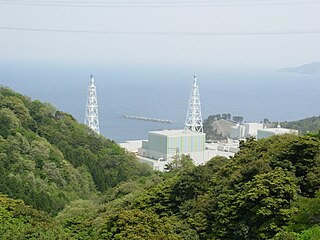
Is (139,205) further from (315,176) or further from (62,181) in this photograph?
(62,181)

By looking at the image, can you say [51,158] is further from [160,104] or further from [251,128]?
[160,104]

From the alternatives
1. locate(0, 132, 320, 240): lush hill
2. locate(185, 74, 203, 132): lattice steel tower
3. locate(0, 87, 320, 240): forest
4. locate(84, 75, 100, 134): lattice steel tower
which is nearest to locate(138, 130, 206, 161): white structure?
locate(84, 75, 100, 134): lattice steel tower

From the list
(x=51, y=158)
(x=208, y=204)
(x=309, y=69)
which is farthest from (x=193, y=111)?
(x=309, y=69)

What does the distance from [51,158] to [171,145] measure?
10.3 m

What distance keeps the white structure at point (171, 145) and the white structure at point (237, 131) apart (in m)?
9.70

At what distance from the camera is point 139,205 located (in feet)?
31.7

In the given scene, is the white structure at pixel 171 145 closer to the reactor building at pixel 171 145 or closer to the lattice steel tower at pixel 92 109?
the reactor building at pixel 171 145

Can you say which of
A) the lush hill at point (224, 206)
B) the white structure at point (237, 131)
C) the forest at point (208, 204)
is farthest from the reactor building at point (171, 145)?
the lush hill at point (224, 206)

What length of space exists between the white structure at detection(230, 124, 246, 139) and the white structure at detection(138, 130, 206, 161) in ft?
A: 31.8

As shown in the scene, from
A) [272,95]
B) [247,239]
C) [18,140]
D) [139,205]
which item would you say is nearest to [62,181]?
[18,140]

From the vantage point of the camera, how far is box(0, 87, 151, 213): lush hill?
14.3 m

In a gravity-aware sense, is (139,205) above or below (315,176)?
below

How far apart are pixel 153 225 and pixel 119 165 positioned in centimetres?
1232

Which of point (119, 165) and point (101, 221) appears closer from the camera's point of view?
point (101, 221)
